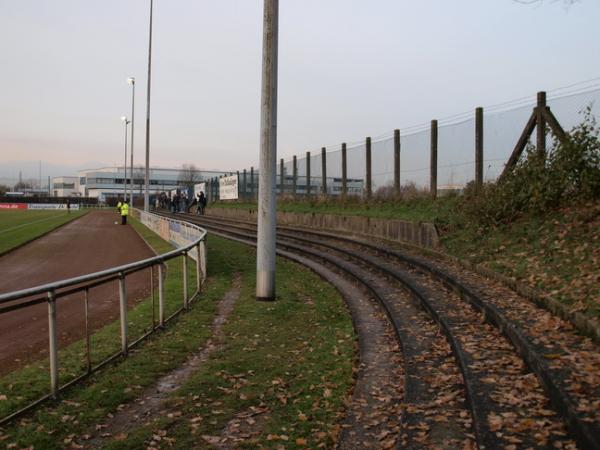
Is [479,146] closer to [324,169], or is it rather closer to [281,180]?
[324,169]

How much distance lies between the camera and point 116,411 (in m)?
4.99

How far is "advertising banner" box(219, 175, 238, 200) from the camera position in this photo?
1641 inches

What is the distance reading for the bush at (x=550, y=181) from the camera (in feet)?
32.8

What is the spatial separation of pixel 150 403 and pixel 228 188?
38.9 metres

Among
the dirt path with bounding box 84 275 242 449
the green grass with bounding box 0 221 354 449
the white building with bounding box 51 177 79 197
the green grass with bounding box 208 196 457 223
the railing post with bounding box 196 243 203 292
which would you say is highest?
the white building with bounding box 51 177 79 197

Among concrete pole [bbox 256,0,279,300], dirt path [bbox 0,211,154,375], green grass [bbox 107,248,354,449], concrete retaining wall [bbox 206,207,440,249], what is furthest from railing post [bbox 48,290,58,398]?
concrete retaining wall [bbox 206,207,440,249]

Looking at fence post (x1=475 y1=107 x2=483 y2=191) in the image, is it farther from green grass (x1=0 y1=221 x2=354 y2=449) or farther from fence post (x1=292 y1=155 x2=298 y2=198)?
fence post (x1=292 y1=155 x2=298 y2=198)

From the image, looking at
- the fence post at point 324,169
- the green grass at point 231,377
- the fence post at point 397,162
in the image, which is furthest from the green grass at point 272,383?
the fence post at point 324,169

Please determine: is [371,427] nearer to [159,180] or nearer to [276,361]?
[276,361]

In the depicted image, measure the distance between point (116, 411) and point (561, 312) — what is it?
4.73 meters

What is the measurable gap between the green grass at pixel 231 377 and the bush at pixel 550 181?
4.30 metres

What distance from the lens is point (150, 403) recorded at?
5195 millimetres

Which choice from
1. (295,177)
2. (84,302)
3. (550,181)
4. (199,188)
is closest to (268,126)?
(84,302)

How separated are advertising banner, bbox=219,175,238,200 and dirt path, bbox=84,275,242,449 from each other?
34271 millimetres
